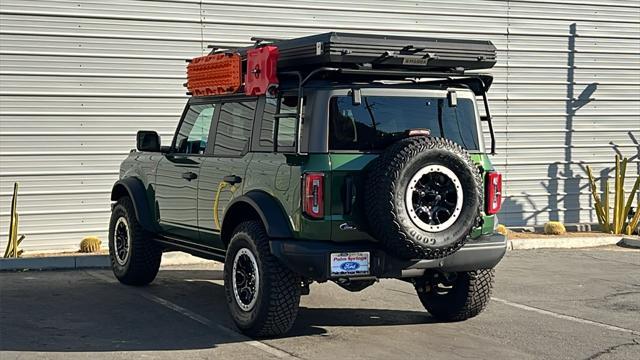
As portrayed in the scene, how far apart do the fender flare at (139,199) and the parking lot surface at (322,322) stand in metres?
0.72

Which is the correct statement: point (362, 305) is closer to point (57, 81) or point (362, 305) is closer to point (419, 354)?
point (419, 354)

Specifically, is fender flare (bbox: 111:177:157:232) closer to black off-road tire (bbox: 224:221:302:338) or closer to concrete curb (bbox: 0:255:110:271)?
concrete curb (bbox: 0:255:110:271)

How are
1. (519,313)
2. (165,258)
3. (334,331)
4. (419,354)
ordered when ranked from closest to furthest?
(419,354)
(334,331)
(519,313)
(165,258)

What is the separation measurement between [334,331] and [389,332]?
451 mm

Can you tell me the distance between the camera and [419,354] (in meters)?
6.90

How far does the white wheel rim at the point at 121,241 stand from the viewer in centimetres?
976

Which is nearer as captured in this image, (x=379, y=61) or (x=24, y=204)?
(x=379, y=61)

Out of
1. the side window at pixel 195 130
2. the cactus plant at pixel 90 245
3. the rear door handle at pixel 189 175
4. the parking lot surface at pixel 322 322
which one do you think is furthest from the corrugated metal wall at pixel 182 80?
the rear door handle at pixel 189 175

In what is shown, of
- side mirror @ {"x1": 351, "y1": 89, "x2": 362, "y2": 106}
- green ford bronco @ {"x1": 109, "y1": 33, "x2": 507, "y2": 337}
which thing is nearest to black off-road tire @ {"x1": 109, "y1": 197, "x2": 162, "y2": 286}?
green ford bronco @ {"x1": 109, "y1": 33, "x2": 507, "y2": 337}

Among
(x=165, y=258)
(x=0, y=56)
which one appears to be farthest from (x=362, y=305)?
(x=0, y=56)

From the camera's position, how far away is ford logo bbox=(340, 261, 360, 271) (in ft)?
22.3

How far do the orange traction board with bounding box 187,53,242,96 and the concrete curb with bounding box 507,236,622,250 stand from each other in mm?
6188

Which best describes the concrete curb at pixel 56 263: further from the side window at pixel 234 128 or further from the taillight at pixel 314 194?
the taillight at pixel 314 194

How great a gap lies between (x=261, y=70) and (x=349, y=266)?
5.99ft
